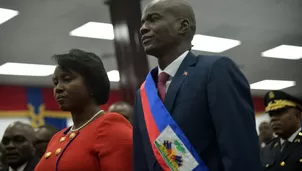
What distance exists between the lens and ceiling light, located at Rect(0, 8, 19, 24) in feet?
18.2

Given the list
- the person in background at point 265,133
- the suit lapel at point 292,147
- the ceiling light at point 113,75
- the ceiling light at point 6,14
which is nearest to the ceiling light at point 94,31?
the ceiling light at point 6,14

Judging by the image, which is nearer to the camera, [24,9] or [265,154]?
[265,154]

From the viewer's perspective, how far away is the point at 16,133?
3018 mm

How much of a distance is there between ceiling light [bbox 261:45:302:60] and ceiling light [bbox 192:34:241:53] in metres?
0.91

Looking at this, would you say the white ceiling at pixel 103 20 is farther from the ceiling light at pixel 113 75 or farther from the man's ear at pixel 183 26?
the man's ear at pixel 183 26

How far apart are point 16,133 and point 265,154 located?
1875mm

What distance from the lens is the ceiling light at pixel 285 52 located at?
835cm

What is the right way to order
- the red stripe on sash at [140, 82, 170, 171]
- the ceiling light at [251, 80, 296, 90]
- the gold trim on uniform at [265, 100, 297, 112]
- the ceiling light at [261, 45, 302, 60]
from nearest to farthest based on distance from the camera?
the red stripe on sash at [140, 82, 170, 171], the gold trim on uniform at [265, 100, 297, 112], the ceiling light at [261, 45, 302, 60], the ceiling light at [251, 80, 296, 90]

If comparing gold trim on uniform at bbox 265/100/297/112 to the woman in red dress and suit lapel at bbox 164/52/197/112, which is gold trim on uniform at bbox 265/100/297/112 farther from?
suit lapel at bbox 164/52/197/112

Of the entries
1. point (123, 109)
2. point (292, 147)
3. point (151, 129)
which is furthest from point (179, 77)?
point (123, 109)

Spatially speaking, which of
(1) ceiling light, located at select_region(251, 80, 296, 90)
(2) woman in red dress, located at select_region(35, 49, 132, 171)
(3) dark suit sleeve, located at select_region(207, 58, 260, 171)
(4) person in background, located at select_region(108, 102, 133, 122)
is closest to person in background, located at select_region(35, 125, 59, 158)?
(4) person in background, located at select_region(108, 102, 133, 122)

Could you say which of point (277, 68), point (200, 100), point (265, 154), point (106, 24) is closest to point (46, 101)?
point (106, 24)

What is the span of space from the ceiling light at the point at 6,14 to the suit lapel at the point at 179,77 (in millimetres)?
4224

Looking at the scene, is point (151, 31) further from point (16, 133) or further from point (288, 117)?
point (288, 117)
